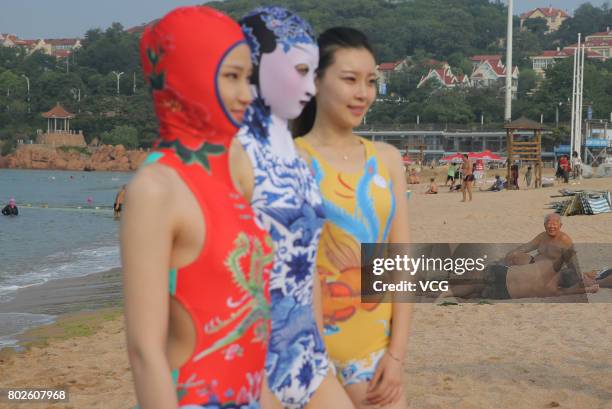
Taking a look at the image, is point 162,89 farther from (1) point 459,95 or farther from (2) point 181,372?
(1) point 459,95

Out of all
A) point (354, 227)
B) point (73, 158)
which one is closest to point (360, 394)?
point (354, 227)

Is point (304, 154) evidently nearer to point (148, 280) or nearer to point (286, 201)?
point (286, 201)

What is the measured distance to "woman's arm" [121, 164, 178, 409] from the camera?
6.37ft

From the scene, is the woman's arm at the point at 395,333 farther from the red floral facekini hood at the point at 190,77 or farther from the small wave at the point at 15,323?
the small wave at the point at 15,323

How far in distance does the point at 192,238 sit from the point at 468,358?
570 cm

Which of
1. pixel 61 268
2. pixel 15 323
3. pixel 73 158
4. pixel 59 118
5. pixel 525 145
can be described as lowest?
pixel 61 268

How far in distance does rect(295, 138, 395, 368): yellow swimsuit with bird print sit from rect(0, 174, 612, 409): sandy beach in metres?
3.08

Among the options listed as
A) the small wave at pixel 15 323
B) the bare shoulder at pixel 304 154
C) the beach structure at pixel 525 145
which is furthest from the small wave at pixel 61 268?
the beach structure at pixel 525 145

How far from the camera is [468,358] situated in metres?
7.36

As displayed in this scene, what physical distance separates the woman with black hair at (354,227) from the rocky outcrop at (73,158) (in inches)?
4500

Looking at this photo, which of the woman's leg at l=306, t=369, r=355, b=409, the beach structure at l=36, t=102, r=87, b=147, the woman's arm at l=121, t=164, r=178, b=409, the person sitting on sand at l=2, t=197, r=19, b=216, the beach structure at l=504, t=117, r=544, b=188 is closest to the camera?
the woman's arm at l=121, t=164, r=178, b=409

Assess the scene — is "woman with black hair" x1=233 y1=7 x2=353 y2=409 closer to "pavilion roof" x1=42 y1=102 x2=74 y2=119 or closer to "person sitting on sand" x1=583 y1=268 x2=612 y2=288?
"person sitting on sand" x1=583 y1=268 x2=612 y2=288

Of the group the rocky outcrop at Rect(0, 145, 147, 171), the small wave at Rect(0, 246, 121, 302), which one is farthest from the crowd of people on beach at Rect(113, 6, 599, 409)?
the rocky outcrop at Rect(0, 145, 147, 171)

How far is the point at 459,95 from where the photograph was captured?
10925 cm
